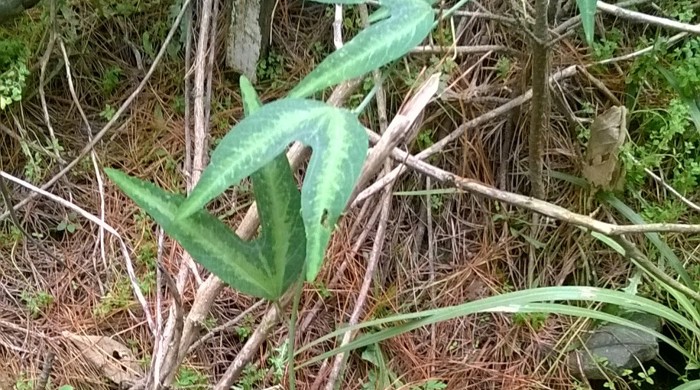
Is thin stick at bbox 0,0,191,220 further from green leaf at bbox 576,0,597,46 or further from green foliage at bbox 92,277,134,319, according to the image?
green leaf at bbox 576,0,597,46

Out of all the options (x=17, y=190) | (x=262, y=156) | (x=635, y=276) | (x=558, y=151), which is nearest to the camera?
(x=262, y=156)

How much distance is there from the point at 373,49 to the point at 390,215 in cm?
76

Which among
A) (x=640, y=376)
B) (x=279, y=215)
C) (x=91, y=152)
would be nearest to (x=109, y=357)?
(x=91, y=152)

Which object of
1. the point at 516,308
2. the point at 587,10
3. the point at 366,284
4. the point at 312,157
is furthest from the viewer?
the point at 366,284

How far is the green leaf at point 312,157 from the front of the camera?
1.97ft

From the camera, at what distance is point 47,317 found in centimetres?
139

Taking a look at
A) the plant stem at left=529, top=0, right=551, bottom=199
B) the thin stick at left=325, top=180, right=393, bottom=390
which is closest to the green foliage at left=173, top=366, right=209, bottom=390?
the thin stick at left=325, top=180, right=393, bottom=390

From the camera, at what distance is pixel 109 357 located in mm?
1324

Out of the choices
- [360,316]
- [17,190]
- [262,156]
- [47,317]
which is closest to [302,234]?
[262,156]

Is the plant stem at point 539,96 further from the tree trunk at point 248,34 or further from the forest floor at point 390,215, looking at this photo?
the tree trunk at point 248,34

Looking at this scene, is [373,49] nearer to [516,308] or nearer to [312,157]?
[312,157]

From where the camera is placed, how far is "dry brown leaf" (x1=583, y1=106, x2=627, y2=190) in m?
1.25

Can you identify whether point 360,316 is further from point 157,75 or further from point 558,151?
point 157,75

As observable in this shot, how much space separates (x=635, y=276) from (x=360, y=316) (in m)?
0.52
